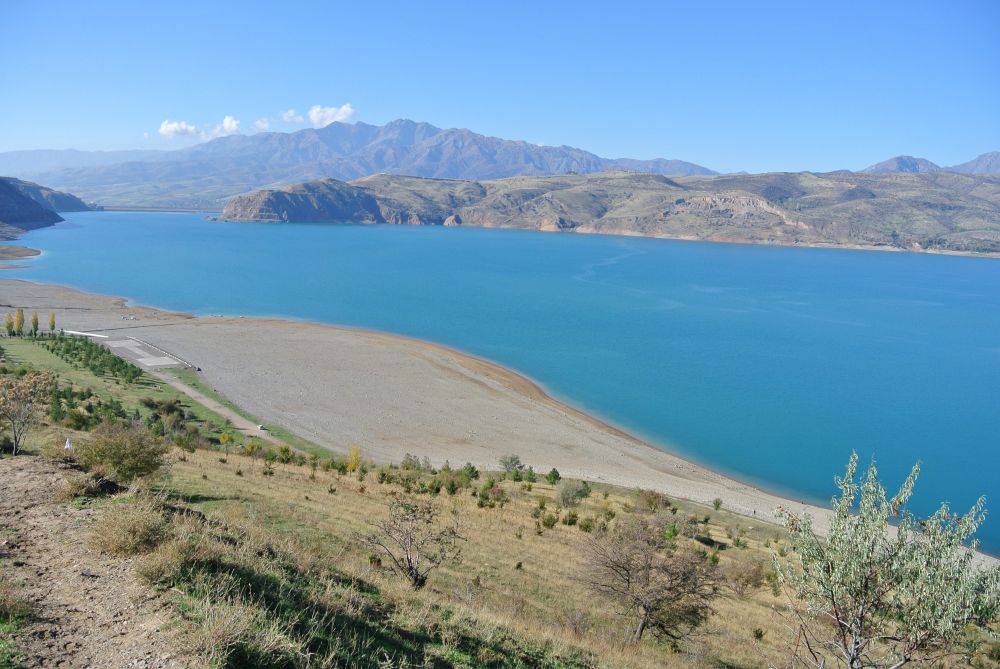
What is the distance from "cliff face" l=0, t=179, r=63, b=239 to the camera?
16315 centimetres

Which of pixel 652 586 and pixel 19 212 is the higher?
pixel 19 212

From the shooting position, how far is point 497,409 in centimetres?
4312

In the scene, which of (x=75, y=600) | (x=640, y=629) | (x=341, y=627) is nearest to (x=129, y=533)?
(x=75, y=600)

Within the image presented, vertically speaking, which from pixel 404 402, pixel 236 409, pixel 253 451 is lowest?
pixel 236 409

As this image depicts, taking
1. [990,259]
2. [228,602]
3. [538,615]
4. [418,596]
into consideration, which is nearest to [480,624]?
[418,596]

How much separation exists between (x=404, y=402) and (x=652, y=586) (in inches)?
1279

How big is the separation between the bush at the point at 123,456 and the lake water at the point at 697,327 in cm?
2516

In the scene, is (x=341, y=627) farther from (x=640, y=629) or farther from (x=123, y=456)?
(x=123, y=456)

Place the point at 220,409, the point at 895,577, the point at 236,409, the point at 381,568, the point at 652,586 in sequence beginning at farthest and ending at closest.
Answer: the point at 236,409 < the point at 220,409 < the point at 652,586 < the point at 381,568 < the point at 895,577

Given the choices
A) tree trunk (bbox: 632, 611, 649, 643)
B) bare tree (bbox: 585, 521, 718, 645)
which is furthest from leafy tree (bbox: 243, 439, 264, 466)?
tree trunk (bbox: 632, 611, 649, 643)

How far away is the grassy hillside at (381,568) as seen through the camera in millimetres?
6832

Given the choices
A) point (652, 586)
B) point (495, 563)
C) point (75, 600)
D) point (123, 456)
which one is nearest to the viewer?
point (75, 600)

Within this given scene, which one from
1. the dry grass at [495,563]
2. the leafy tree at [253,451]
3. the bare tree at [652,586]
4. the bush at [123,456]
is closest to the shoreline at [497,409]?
the bare tree at [652,586]

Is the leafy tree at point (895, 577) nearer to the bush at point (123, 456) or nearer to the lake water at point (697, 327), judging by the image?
the bush at point (123, 456)
